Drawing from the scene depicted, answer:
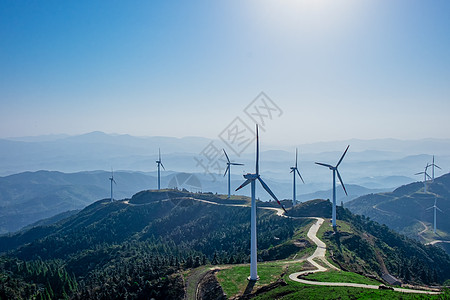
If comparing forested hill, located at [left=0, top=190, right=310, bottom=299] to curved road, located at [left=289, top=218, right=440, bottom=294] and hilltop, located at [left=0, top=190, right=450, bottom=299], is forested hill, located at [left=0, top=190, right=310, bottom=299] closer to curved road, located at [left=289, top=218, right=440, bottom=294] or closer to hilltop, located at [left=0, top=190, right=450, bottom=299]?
hilltop, located at [left=0, top=190, right=450, bottom=299]

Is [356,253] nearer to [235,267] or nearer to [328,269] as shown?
[328,269]

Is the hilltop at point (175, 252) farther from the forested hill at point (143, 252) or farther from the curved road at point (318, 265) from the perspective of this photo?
the curved road at point (318, 265)

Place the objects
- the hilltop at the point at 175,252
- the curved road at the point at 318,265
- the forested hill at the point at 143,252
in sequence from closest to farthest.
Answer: the curved road at the point at 318,265
the forested hill at the point at 143,252
the hilltop at the point at 175,252

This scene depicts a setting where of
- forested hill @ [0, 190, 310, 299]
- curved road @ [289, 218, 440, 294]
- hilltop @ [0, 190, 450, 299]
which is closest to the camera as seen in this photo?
curved road @ [289, 218, 440, 294]

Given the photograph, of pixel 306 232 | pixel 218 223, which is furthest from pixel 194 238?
pixel 306 232

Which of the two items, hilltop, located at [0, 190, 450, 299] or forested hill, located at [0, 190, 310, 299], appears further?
hilltop, located at [0, 190, 450, 299]

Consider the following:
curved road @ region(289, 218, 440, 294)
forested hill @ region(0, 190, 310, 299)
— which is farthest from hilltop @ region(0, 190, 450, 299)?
curved road @ region(289, 218, 440, 294)

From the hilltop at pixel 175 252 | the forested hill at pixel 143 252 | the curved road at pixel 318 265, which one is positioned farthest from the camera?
the hilltop at pixel 175 252

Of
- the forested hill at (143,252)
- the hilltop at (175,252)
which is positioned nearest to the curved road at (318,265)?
the hilltop at (175,252)
